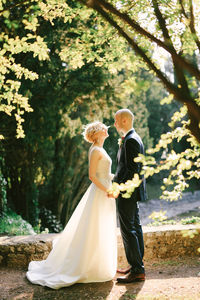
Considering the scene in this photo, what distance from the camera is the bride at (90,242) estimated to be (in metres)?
3.73

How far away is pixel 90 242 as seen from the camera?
3.86 meters

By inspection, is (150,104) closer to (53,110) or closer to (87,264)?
(53,110)

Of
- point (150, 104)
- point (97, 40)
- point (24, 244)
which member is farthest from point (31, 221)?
point (150, 104)

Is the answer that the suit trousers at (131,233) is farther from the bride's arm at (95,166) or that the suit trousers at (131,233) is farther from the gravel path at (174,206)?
the gravel path at (174,206)

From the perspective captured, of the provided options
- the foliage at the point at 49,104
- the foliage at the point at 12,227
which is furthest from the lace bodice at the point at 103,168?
the foliage at the point at 49,104

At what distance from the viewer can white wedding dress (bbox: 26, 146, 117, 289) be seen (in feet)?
12.2

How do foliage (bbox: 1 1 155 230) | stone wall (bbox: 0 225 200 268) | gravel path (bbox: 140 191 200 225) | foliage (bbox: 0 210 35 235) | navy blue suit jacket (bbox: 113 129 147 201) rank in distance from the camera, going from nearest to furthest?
1. navy blue suit jacket (bbox: 113 129 147 201)
2. stone wall (bbox: 0 225 200 268)
3. foliage (bbox: 0 210 35 235)
4. foliage (bbox: 1 1 155 230)
5. gravel path (bbox: 140 191 200 225)

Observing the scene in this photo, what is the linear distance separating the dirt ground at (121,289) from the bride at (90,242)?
0.39 ft

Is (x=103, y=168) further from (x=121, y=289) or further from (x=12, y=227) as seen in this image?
(x=12, y=227)

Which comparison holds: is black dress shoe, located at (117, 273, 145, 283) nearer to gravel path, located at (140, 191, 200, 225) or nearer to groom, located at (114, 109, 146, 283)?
groom, located at (114, 109, 146, 283)

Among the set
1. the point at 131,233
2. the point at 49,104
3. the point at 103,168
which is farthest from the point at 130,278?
the point at 49,104

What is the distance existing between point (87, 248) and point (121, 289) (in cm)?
63

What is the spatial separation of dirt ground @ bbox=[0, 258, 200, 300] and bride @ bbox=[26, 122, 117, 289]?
12 centimetres

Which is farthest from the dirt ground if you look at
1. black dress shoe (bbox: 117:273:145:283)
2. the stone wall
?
the stone wall
